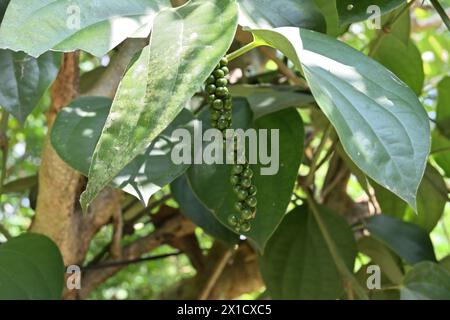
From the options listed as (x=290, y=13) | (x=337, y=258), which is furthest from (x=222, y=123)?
(x=337, y=258)

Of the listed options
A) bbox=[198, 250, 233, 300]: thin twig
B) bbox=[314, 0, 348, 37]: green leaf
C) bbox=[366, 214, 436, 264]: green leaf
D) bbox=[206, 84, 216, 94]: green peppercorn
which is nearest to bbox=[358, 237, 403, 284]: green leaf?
bbox=[366, 214, 436, 264]: green leaf

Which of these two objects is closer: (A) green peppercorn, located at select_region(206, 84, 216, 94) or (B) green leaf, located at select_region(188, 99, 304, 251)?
(A) green peppercorn, located at select_region(206, 84, 216, 94)

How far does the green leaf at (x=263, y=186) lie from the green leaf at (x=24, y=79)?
0.16 meters

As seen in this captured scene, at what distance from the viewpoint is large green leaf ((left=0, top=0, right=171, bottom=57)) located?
0.47 m

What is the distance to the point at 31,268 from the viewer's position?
710 mm

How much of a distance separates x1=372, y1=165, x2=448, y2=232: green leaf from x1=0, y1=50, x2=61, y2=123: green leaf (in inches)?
15.4

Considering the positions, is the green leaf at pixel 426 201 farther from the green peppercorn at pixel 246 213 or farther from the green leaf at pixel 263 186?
the green peppercorn at pixel 246 213

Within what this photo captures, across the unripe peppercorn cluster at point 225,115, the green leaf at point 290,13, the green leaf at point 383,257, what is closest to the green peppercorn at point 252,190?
the unripe peppercorn cluster at point 225,115

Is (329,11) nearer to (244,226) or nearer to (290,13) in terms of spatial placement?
(290,13)

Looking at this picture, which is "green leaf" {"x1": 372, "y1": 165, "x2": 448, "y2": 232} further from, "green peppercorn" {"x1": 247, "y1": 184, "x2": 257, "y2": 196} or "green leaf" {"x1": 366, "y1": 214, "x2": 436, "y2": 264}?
"green peppercorn" {"x1": 247, "y1": 184, "x2": 257, "y2": 196}

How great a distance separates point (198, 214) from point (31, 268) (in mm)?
217

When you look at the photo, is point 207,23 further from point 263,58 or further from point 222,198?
point 263,58

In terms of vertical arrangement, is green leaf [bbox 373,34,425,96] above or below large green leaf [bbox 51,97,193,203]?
below

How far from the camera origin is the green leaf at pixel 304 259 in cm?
84
